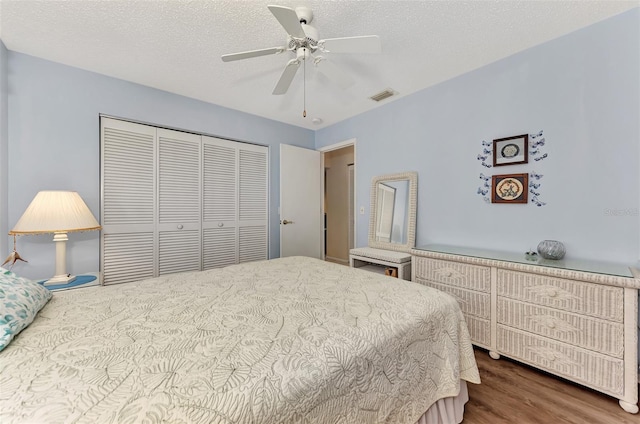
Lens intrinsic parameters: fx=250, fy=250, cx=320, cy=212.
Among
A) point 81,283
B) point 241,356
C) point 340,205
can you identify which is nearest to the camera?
point 241,356

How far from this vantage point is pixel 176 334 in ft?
3.27

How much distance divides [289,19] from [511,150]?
207 centimetres

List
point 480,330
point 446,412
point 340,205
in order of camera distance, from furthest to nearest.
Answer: point 340,205, point 480,330, point 446,412

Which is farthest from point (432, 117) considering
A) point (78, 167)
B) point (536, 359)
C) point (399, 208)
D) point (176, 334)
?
point (78, 167)

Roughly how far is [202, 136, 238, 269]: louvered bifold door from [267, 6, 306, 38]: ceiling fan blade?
2.03 meters

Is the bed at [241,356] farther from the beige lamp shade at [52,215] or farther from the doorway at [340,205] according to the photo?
the doorway at [340,205]

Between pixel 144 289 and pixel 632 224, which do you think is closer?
pixel 144 289

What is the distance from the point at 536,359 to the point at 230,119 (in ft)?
12.5

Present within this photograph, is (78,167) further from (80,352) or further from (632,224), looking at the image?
(632,224)

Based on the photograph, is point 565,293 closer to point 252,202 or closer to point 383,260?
point 383,260

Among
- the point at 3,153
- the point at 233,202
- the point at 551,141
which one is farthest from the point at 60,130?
the point at 551,141

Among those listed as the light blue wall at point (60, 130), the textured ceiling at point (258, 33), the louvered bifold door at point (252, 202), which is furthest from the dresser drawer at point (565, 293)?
the light blue wall at point (60, 130)

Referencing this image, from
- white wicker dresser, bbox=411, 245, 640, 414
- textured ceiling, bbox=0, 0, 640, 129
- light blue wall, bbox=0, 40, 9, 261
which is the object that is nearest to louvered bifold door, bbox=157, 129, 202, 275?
textured ceiling, bbox=0, 0, 640, 129

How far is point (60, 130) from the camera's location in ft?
7.31
